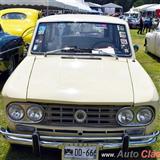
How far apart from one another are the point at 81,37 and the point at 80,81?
1.39 metres

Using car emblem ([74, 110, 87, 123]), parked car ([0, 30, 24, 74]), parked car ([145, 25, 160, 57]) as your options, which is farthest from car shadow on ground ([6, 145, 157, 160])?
parked car ([145, 25, 160, 57])

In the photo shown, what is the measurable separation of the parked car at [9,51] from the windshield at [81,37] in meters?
2.15

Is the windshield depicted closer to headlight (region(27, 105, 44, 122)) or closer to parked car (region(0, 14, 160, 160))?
parked car (region(0, 14, 160, 160))

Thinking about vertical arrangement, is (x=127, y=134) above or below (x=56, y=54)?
below

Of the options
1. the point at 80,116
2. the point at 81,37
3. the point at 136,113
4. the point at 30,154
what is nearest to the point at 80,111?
the point at 80,116

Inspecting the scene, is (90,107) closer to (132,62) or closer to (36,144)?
(36,144)

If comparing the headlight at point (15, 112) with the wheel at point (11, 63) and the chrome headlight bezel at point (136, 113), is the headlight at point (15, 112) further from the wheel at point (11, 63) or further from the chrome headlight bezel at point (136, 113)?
the wheel at point (11, 63)

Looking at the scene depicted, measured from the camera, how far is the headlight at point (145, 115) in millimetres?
4277

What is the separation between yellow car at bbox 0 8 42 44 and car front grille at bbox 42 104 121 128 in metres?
8.24

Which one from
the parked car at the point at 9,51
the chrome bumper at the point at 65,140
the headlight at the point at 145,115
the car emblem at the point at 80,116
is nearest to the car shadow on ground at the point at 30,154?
the chrome bumper at the point at 65,140

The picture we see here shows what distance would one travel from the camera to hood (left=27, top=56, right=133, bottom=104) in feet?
13.6

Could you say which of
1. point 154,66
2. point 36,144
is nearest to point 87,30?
point 36,144

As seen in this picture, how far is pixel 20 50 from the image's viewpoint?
9430 mm

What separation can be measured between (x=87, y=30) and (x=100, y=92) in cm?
183
